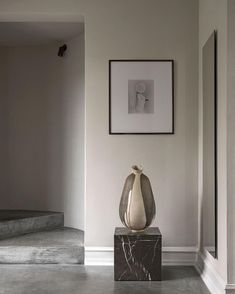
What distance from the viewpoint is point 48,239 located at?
17.8ft

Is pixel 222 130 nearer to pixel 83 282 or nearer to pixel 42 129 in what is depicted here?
pixel 83 282

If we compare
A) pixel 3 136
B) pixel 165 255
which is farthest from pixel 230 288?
pixel 3 136

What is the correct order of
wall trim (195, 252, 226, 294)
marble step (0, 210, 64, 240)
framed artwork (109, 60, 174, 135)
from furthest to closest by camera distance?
marble step (0, 210, 64, 240) < framed artwork (109, 60, 174, 135) < wall trim (195, 252, 226, 294)

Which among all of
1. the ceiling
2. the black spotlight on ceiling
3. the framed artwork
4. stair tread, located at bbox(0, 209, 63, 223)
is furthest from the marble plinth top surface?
the black spotlight on ceiling

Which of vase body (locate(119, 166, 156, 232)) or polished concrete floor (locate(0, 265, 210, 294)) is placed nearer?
polished concrete floor (locate(0, 265, 210, 294))

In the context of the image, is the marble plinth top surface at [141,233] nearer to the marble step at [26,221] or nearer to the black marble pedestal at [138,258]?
the black marble pedestal at [138,258]

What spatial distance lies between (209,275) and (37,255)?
5.60ft

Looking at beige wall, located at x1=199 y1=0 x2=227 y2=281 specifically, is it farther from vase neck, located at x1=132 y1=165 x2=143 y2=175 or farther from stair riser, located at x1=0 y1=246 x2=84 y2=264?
stair riser, located at x1=0 y1=246 x2=84 y2=264

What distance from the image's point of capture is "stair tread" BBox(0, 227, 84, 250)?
5195 mm

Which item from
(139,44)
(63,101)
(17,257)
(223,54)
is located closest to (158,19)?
(139,44)

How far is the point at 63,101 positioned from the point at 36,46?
2.61 ft

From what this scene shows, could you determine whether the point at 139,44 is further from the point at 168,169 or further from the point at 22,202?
the point at 22,202

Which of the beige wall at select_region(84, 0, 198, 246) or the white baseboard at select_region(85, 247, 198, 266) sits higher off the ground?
the beige wall at select_region(84, 0, 198, 246)

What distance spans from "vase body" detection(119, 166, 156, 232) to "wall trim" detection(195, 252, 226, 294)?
Result: 0.59m
